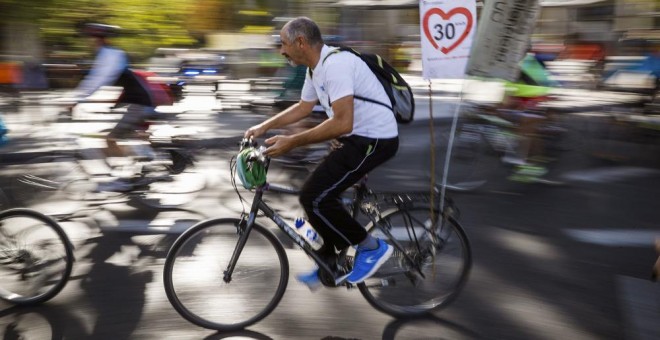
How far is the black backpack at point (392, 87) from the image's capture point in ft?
12.6

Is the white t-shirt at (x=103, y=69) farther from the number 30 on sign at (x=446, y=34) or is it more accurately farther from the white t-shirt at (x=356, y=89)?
the white t-shirt at (x=356, y=89)

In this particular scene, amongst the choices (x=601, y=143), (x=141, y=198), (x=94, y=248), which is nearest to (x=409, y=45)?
(x=601, y=143)

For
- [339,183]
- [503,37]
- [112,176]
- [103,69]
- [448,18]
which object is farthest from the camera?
[112,176]

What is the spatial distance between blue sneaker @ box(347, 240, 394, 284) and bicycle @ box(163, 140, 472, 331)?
0.21 feet

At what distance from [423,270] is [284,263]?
0.91 m

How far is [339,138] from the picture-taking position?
3902 millimetres

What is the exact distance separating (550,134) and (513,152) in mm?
657

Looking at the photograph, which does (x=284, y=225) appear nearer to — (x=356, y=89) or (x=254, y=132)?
(x=254, y=132)

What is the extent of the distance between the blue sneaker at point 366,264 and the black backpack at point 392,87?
81cm

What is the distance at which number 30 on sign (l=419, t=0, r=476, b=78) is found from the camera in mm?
5000

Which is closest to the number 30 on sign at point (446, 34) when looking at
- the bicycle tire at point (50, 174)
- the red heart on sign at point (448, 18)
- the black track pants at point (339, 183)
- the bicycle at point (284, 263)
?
the red heart on sign at point (448, 18)

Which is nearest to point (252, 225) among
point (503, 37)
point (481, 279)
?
point (481, 279)

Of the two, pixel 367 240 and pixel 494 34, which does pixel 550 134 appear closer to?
pixel 494 34

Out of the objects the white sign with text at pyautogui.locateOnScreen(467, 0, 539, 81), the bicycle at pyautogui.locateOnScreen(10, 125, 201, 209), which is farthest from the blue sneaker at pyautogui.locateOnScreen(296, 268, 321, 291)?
the bicycle at pyautogui.locateOnScreen(10, 125, 201, 209)
